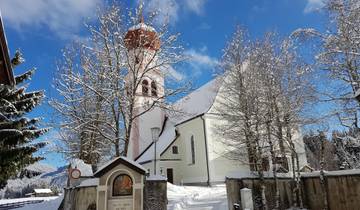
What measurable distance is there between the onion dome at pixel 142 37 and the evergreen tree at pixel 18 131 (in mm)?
6128

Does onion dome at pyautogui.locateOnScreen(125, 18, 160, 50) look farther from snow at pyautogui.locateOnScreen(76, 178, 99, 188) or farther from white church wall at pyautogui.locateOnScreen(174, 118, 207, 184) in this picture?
→ white church wall at pyautogui.locateOnScreen(174, 118, 207, 184)

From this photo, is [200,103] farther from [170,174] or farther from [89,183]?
[89,183]

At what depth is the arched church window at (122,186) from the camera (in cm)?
1168

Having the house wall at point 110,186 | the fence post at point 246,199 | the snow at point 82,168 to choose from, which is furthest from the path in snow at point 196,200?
the snow at point 82,168

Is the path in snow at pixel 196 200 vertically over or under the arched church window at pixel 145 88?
under

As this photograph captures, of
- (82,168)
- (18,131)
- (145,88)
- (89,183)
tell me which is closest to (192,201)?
(89,183)

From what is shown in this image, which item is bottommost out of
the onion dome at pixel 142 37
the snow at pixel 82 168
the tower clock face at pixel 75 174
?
the tower clock face at pixel 75 174

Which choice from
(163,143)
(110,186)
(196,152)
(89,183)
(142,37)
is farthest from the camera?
(163,143)

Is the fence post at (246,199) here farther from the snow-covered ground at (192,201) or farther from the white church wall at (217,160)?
the white church wall at (217,160)

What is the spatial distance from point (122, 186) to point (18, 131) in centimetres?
721

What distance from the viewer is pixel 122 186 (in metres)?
11.7

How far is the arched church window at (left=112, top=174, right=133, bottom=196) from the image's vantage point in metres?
11.7

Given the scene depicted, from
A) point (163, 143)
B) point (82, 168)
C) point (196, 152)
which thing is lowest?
point (82, 168)

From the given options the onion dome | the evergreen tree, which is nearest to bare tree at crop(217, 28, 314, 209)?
the onion dome
